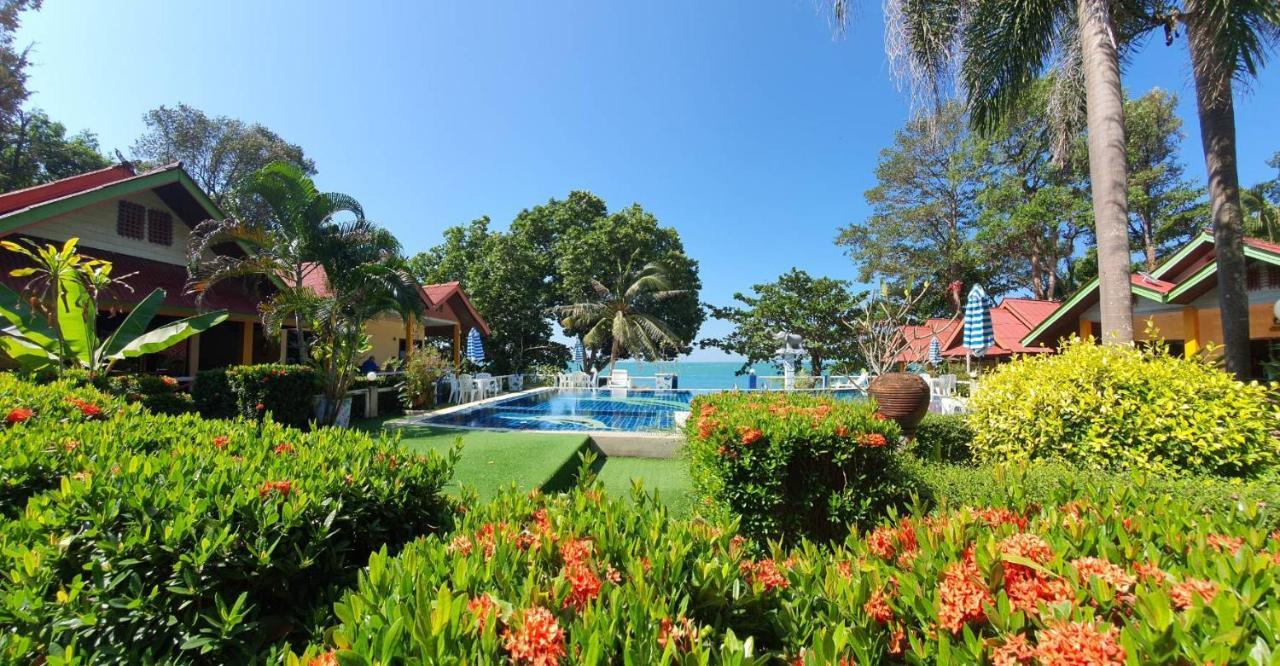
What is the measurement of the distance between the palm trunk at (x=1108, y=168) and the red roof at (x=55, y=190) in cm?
1831

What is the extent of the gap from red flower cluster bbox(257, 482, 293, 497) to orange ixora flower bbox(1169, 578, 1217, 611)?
2992 mm

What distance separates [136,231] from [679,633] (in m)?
16.2

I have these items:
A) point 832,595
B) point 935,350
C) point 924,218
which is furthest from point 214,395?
Answer: point 924,218

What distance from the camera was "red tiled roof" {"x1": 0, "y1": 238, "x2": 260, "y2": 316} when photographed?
31.7 ft

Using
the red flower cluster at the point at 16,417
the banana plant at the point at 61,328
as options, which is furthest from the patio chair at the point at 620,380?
the red flower cluster at the point at 16,417

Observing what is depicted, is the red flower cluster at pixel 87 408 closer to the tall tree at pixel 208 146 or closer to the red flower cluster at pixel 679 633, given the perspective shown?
the red flower cluster at pixel 679 633

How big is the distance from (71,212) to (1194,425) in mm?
18605

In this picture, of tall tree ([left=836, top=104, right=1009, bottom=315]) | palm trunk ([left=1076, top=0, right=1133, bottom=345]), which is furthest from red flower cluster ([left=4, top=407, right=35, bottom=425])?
tall tree ([left=836, top=104, right=1009, bottom=315])

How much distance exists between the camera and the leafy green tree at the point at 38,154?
23.8 meters

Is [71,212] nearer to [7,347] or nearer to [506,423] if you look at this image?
[7,347]

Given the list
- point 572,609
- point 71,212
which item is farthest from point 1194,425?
point 71,212

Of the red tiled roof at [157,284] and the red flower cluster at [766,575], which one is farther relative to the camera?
the red tiled roof at [157,284]

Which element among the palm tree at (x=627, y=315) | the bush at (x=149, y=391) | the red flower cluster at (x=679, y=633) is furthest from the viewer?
the palm tree at (x=627, y=315)

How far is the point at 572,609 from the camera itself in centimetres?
132
